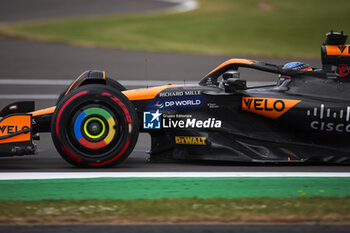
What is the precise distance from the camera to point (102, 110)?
5.97 meters

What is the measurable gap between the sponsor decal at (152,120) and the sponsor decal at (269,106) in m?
0.93

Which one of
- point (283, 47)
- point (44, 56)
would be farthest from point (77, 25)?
point (283, 47)

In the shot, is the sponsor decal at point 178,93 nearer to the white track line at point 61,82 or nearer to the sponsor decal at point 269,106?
the sponsor decal at point 269,106

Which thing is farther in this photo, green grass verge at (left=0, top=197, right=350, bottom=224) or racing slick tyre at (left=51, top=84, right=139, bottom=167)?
racing slick tyre at (left=51, top=84, right=139, bottom=167)

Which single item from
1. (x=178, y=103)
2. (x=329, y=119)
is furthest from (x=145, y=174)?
(x=329, y=119)

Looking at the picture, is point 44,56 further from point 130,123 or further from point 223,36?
point 130,123

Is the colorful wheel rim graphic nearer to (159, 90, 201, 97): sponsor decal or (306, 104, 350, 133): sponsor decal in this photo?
(159, 90, 201, 97): sponsor decal

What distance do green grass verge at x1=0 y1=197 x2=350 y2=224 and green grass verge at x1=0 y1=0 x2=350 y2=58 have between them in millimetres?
13334

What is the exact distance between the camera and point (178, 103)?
20.5ft

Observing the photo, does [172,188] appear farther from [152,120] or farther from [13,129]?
[13,129]

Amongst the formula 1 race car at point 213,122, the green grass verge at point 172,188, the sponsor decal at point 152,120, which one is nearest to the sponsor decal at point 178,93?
the formula 1 race car at point 213,122

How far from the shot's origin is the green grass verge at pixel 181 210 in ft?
14.5

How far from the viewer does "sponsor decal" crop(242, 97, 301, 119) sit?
620 cm

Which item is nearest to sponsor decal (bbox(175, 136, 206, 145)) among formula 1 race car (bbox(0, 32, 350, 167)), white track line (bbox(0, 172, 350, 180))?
formula 1 race car (bbox(0, 32, 350, 167))
